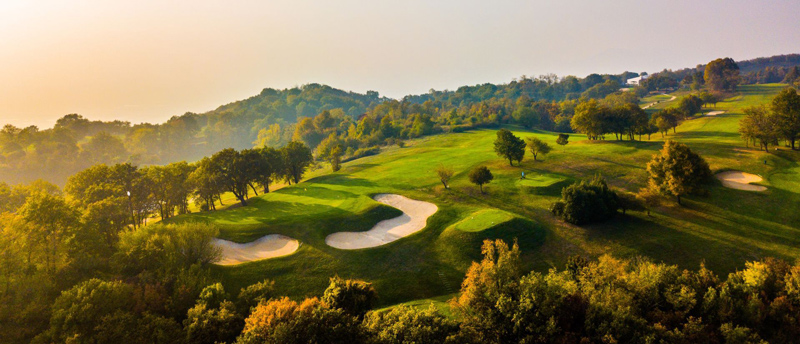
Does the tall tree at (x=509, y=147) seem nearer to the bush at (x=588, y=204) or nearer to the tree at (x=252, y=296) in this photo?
the bush at (x=588, y=204)

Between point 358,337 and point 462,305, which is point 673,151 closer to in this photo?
point 462,305

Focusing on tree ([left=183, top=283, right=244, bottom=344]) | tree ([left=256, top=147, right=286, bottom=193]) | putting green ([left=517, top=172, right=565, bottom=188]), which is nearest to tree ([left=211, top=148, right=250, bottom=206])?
tree ([left=256, top=147, right=286, bottom=193])

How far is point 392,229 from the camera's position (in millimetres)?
40750

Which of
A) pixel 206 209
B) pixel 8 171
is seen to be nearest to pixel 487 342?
pixel 206 209

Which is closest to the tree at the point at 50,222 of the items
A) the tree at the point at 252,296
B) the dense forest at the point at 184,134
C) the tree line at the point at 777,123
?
the tree at the point at 252,296

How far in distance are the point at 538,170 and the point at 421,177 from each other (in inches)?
743

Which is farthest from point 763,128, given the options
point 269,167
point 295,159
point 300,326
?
point 295,159

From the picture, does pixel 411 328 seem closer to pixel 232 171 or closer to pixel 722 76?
pixel 232 171

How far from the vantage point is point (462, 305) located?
21484 mm

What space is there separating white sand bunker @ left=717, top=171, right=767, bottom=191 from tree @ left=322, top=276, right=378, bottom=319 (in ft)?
154

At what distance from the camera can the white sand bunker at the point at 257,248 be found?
3481 cm

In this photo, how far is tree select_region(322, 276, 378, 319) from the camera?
21984mm

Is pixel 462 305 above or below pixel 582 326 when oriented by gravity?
above

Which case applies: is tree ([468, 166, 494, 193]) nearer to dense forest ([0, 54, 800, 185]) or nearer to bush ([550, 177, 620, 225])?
bush ([550, 177, 620, 225])
